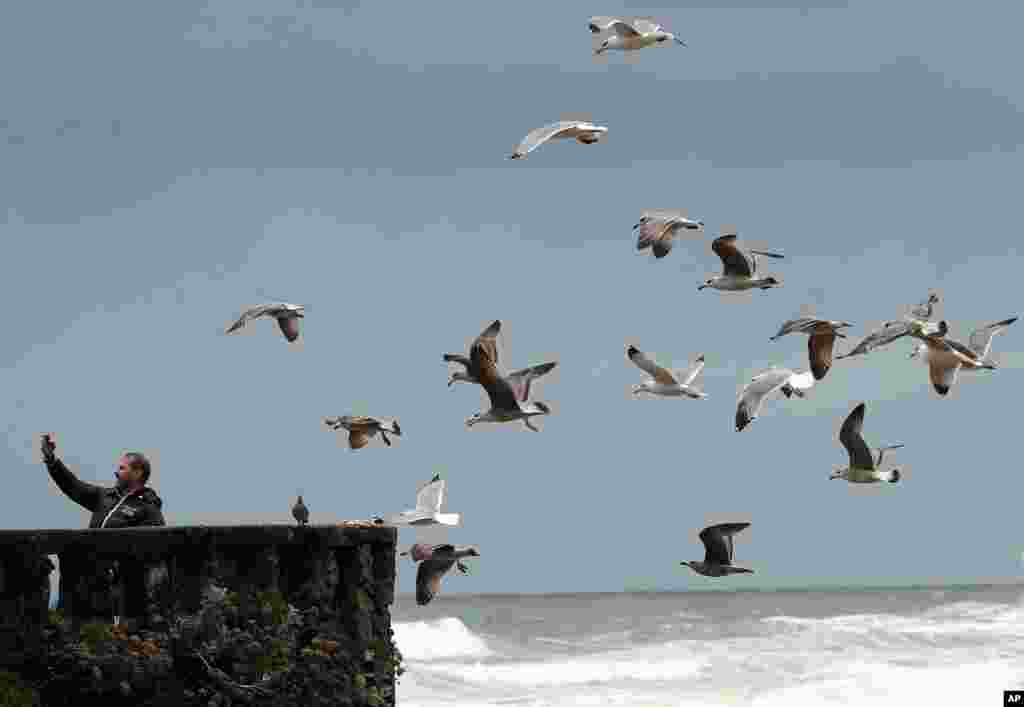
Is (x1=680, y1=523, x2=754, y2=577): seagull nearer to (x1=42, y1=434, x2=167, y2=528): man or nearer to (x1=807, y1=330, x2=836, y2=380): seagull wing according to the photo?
(x1=807, y1=330, x2=836, y2=380): seagull wing

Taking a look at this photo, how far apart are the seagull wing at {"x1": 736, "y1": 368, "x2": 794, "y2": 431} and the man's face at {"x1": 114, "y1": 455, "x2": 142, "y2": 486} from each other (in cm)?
473

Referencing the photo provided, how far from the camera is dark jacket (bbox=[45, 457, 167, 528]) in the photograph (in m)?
14.9

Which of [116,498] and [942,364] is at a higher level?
[942,364]

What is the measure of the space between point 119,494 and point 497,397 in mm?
3097

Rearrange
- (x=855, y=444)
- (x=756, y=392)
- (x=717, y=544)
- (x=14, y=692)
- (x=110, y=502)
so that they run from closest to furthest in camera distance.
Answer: (x=14, y=692)
(x=110, y=502)
(x=756, y=392)
(x=717, y=544)
(x=855, y=444)

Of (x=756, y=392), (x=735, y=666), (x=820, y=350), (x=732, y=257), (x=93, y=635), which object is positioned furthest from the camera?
(x=735, y=666)

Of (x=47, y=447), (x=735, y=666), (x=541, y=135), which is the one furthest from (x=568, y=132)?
(x=735, y=666)

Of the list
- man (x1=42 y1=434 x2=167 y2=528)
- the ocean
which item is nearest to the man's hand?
man (x1=42 y1=434 x2=167 y2=528)

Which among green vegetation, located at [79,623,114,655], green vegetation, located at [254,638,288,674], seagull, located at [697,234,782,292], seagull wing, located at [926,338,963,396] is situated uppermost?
seagull, located at [697,234,782,292]

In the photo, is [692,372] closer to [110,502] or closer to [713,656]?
[110,502]

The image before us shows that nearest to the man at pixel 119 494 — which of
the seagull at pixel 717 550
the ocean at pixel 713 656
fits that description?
the seagull at pixel 717 550

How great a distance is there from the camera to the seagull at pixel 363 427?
55.5ft

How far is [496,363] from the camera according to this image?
15086 mm

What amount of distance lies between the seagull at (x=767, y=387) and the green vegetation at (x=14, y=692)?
5.92 metres
